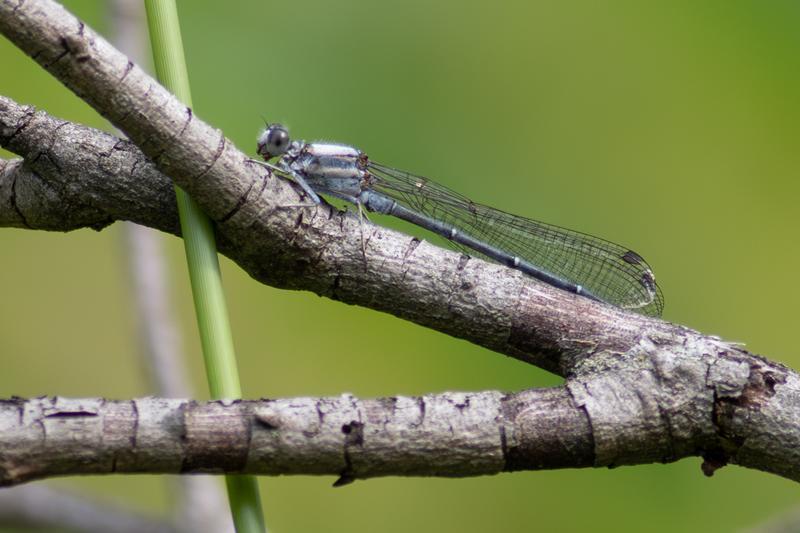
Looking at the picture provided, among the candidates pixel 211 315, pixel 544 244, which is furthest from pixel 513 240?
pixel 211 315

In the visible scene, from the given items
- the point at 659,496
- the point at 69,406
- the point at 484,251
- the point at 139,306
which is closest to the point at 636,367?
the point at 69,406

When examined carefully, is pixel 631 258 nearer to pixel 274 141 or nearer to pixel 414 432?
pixel 274 141

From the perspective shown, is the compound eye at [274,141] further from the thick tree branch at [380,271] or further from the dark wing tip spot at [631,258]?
the dark wing tip spot at [631,258]

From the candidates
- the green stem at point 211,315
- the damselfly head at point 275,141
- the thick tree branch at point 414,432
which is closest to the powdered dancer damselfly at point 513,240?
the damselfly head at point 275,141

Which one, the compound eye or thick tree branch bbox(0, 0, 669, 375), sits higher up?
the compound eye

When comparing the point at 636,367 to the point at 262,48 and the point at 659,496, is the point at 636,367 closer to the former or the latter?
the point at 659,496

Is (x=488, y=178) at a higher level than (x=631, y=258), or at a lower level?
higher

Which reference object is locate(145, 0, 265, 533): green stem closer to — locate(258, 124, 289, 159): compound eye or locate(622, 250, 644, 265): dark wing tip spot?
locate(258, 124, 289, 159): compound eye

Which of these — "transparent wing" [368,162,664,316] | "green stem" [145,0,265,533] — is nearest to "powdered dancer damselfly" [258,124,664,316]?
"transparent wing" [368,162,664,316]
